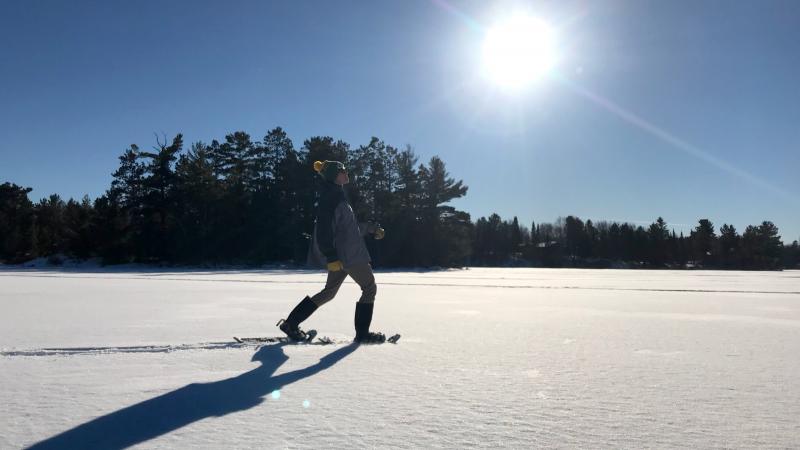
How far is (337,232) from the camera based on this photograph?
3996 millimetres

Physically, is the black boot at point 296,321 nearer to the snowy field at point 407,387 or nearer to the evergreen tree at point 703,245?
the snowy field at point 407,387

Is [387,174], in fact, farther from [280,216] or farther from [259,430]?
[259,430]

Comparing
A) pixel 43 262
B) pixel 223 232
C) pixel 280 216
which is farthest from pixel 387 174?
pixel 43 262

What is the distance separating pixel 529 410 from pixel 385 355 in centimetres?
136

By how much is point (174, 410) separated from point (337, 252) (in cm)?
204

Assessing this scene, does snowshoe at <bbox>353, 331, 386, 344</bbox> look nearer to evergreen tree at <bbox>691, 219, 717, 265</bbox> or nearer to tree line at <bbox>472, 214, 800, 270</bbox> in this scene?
tree line at <bbox>472, 214, 800, 270</bbox>

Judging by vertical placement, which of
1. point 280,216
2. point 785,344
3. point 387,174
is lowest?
point 785,344

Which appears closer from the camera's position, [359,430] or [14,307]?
[359,430]

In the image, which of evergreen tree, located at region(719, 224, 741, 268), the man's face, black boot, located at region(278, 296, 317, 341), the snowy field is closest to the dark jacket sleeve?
the man's face

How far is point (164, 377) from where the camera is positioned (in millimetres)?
2621

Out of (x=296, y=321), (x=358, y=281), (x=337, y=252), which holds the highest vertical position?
(x=337, y=252)

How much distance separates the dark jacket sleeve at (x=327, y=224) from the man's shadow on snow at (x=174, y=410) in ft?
3.83

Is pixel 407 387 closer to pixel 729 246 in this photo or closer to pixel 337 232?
pixel 337 232

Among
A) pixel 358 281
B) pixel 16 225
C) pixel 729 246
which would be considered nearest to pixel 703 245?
pixel 729 246
